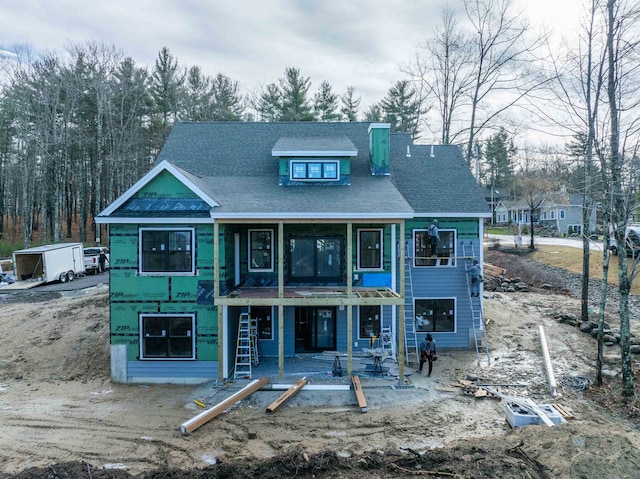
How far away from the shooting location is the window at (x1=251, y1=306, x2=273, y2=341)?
15352mm

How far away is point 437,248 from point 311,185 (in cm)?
572

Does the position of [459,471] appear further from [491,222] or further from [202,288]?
[491,222]

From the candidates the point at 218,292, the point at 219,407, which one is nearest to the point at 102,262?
the point at 218,292

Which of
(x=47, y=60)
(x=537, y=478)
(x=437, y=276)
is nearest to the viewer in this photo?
(x=537, y=478)

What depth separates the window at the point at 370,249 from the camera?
603 inches

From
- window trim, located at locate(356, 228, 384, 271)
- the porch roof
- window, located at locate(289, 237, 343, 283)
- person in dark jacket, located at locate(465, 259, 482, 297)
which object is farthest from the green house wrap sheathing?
person in dark jacket, located at locate(465, 259, 482, 297)

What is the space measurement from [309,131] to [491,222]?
2184 inches

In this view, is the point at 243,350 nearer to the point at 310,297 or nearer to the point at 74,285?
the point at 310,297

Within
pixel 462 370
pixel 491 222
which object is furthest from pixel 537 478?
pixel 491 222

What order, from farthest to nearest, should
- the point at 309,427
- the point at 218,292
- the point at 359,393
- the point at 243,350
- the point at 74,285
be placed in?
the point at 74,285
the point at 243,350
the point at 218,292
the point at 359,393
the point at 309,427

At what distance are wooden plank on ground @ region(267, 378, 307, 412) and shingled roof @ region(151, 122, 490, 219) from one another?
5215mm

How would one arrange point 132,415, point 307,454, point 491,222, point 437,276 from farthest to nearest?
1. point 491,222
2. point 437,276
3. point 132,415
4. point 307,454

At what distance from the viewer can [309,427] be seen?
1010 centimetres

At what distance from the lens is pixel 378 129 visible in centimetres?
1708
